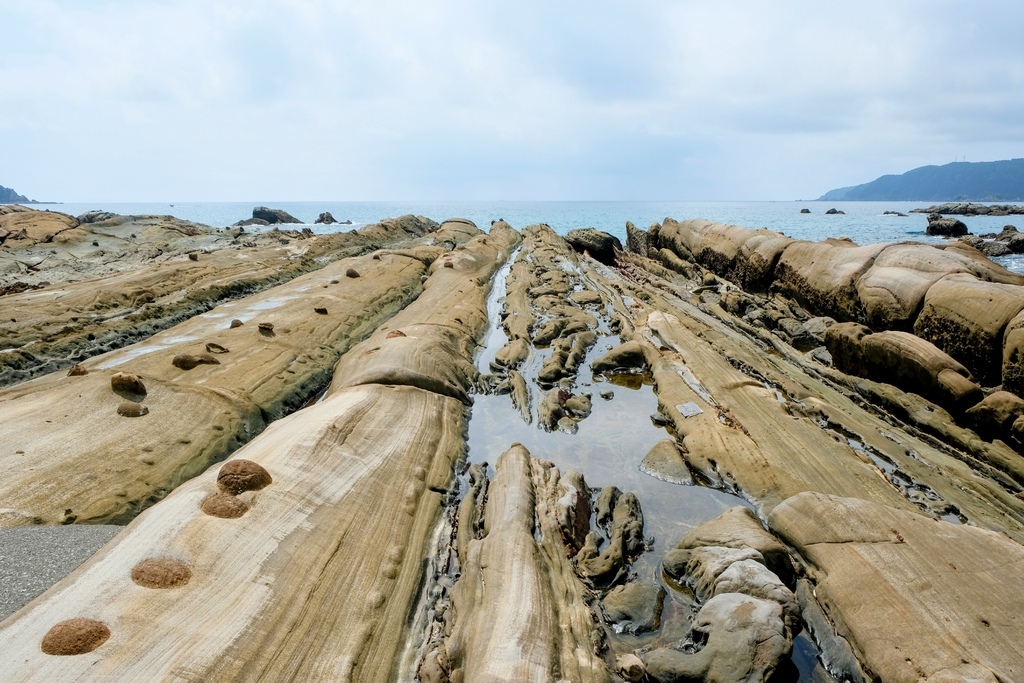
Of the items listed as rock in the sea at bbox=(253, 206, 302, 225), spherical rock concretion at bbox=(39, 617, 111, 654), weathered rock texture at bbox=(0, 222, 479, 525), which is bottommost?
rock in the sea at bbox=(253, 206, 302, 225)

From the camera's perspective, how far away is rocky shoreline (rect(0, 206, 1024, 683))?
4.54 meters

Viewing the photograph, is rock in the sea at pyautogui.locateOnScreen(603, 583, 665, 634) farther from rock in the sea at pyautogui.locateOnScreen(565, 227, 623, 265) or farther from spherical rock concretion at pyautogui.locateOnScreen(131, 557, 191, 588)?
rock in the sea at pyautogui.locateOnScreen(565, 227, 623, 265)

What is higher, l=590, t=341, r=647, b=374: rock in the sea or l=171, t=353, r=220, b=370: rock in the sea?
l=171, t=353, r=220, b=370: rock in the sea

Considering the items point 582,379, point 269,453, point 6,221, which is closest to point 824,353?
point 582,379

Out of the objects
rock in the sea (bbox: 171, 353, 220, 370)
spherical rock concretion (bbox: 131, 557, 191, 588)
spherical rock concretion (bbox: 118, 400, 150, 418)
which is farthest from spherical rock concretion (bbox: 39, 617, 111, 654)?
rock in the sea (bbox: 171, 353, 220, 370)

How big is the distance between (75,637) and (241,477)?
2.25 metres

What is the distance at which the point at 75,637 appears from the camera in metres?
4.02

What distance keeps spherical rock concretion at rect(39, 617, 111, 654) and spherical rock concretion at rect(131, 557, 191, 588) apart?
527mm

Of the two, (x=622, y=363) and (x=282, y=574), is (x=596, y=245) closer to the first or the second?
(x=622, y=363)

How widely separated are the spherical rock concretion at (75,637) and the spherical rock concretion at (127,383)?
606 cm

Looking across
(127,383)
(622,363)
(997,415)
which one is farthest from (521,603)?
(997,415)

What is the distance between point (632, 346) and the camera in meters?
13.3

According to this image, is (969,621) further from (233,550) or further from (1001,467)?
(233,550)

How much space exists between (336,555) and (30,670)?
2464mm
